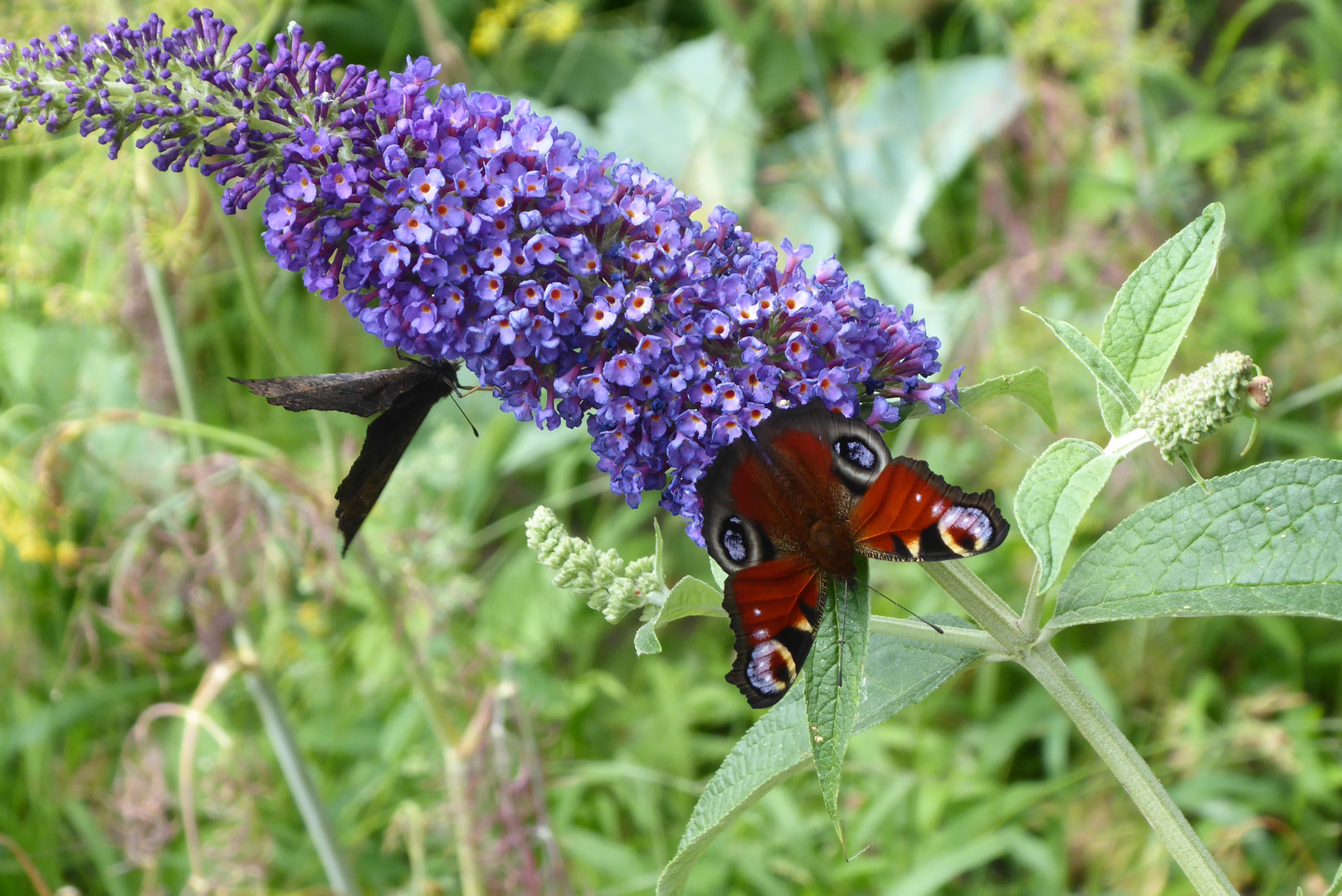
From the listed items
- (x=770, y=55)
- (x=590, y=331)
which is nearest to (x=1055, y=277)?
(x=770, y=55)

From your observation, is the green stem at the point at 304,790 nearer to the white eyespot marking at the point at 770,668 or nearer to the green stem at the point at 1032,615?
the white eyespot marking at the point at 770,668

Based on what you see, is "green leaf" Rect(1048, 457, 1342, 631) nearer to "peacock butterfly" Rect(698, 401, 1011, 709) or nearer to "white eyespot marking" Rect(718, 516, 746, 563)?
"peacock butterfly" Rect(698, 401, 1011, 709)

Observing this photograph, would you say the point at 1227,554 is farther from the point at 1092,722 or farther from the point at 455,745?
the point at 455,745

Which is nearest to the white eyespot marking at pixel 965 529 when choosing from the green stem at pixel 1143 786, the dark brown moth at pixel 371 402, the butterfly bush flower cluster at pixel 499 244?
the butterfly bush flower cluster at pixel 499 244

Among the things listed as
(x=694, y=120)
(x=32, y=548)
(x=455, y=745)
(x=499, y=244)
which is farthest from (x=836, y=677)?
(x=694, y=120)

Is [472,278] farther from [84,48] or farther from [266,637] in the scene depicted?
[266,637]
